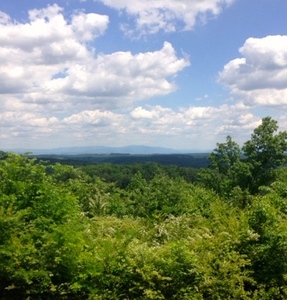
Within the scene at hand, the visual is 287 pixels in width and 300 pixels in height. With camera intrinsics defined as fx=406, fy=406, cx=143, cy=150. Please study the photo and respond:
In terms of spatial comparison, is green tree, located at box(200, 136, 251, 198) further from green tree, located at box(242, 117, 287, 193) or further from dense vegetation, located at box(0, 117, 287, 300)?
dense vegetation, located at box(0, 117, 287, 300)

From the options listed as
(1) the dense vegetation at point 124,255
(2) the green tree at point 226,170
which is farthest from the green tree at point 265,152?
(1) the dense vegetation at point 124,255

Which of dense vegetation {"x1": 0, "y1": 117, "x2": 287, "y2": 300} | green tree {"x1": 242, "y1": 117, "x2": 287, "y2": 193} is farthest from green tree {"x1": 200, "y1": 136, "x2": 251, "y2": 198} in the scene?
dense vegetation {"x1": 0, "y1": 117, "x2": 287, "y2": 300}

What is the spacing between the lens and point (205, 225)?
13.8 m

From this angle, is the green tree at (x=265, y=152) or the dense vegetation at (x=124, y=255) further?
the green tree at (x=265, y=152)

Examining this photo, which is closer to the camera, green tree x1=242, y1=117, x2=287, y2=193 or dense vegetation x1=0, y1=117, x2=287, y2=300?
dense vegetation x1=0, y1=117, x2=287, y2=300

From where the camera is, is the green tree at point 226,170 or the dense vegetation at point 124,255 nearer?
the dense vegetation at point 124,255

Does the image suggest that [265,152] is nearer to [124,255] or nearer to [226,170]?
[226,170]

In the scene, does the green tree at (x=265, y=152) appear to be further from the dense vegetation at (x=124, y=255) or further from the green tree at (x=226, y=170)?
the dense vegetation at (x=124, y=255)

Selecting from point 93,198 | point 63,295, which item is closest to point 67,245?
point 63,295

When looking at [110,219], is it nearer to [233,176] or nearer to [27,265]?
[27,265]

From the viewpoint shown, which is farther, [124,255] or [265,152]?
[265,152]

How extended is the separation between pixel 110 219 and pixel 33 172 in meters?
3.47

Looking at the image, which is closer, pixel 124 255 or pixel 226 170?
pixel 124 255

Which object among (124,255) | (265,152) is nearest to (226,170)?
(265,152)
